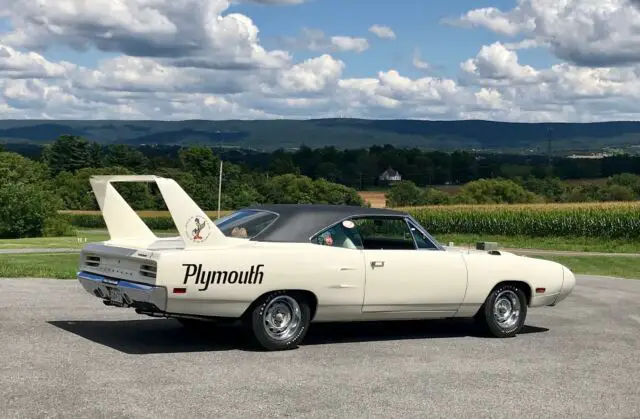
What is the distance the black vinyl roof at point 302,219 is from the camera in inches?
387

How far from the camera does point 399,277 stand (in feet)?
33.9

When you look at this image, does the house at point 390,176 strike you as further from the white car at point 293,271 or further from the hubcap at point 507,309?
the white car at point 293,271

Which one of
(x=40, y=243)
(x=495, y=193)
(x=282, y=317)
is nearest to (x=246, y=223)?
(x=282, y=317)

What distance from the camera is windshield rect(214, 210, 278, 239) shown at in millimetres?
9898

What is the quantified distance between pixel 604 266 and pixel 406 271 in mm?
21824

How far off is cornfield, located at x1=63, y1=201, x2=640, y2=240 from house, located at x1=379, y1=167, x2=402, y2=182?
9705cm

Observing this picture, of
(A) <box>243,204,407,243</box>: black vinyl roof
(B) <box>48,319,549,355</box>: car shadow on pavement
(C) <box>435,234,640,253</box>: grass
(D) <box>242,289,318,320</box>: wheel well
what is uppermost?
(A) <box>243,204,407,243</box>: black vinyl roof

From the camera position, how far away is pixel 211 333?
10781 mm

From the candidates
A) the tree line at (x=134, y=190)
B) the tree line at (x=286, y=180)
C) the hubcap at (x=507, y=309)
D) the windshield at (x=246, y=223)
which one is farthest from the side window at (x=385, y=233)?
the tree line at (x=134, y=190)

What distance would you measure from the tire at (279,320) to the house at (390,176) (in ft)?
477

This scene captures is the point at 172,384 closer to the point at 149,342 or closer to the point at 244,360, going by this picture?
the point at 244,360

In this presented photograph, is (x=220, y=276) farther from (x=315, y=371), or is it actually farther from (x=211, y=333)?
(x=211, y=333)

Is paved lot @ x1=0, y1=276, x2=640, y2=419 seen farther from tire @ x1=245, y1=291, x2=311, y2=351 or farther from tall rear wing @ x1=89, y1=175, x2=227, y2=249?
tall rear wing @ x1=89, y1=175, x2=227, y2=249

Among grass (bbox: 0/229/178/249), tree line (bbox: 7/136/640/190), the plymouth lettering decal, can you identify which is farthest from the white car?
tree line (bbox: 7/136/640/190)
